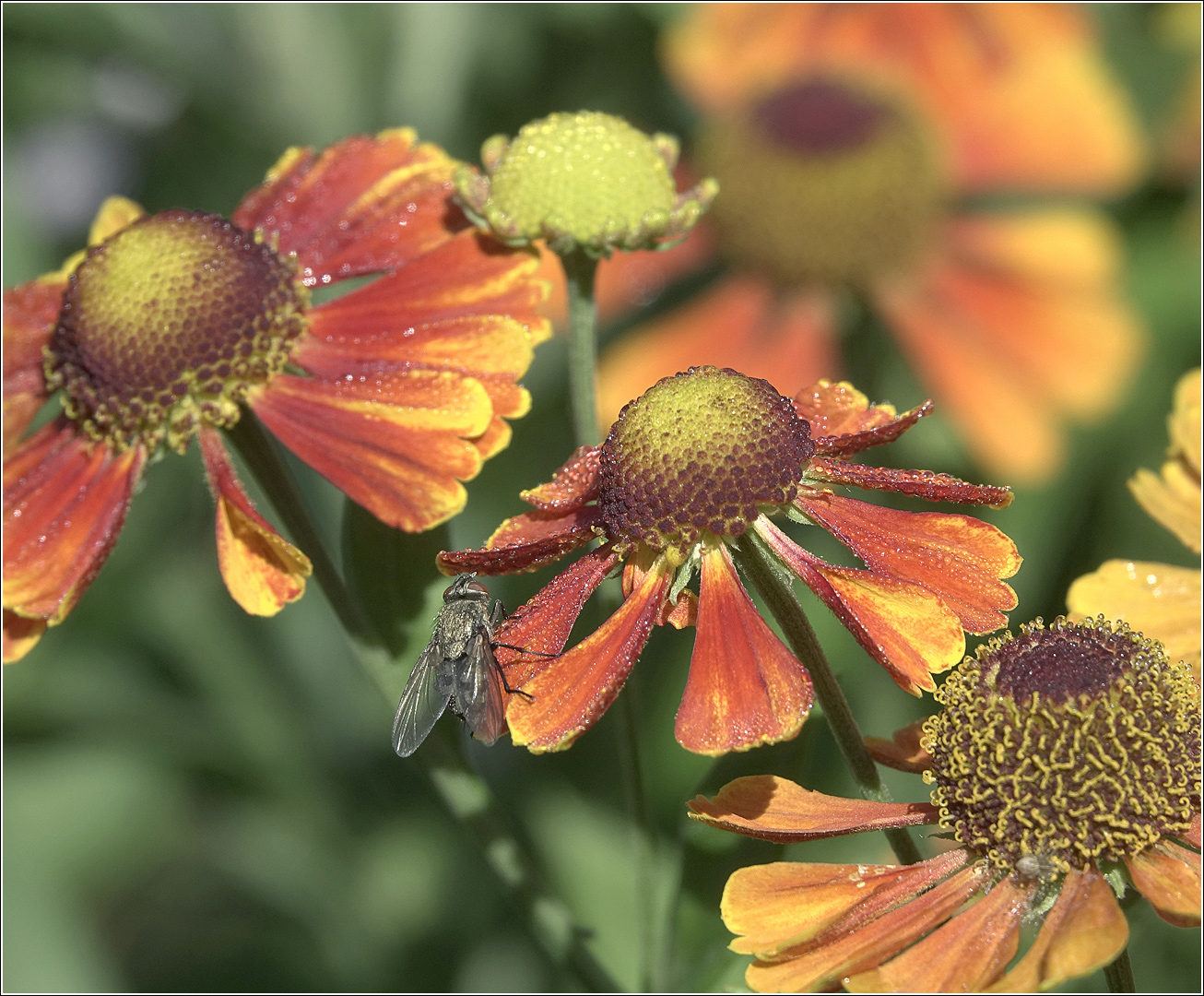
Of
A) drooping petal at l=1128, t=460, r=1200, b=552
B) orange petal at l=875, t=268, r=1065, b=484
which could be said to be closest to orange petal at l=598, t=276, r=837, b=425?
orange petal at l=875, t=268, r=1065, b=484

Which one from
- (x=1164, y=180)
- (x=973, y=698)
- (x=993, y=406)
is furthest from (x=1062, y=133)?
(x=973, y=698)

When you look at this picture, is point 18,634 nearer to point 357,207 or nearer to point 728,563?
point 357,207

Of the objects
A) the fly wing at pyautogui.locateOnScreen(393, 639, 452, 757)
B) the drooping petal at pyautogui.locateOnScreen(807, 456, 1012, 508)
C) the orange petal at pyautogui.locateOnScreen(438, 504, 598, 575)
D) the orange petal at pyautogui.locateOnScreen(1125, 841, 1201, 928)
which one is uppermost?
the orange petal at pyautogui.locateOnScreen(438, 504, 598, 575)

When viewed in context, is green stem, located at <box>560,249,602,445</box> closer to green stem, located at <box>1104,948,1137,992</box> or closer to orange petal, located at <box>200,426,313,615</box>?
orange petal, located at <box>200,426,313,615</box>

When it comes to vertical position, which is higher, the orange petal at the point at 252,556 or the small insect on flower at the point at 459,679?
the orange petal at the point at 252,556

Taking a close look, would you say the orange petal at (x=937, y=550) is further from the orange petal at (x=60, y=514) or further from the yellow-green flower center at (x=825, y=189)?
the yellow-green flower center at (x=825, y=189)

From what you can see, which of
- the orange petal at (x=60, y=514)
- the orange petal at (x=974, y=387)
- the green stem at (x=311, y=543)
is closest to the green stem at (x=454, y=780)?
the green stem at (x=311, y=543)
